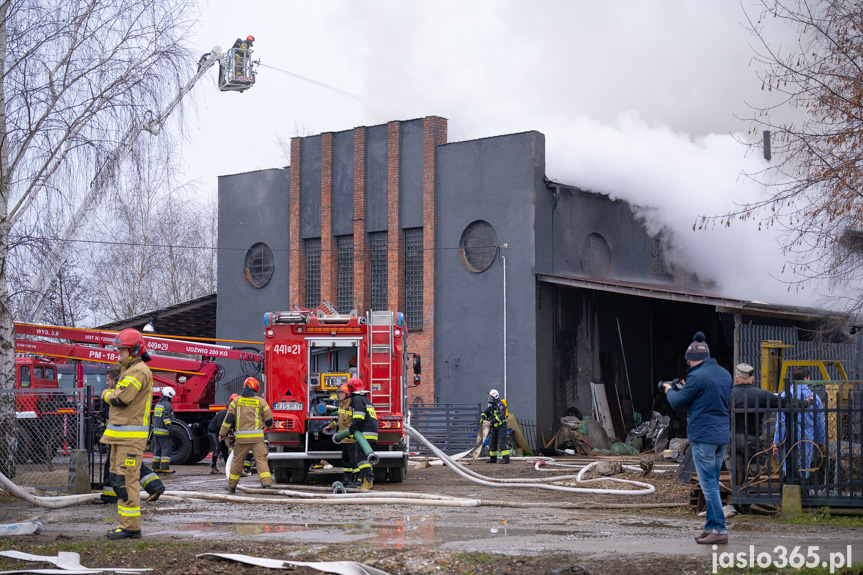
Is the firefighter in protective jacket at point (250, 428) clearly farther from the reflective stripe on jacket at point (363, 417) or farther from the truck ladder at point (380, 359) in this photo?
the truck ladder at point (380, 359)

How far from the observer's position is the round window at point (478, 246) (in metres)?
26.4

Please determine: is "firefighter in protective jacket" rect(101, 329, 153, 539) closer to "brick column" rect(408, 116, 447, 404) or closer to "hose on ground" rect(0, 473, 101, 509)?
"hose on ground" rect(0, 473, 101, 509)

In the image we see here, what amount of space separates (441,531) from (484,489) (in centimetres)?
542

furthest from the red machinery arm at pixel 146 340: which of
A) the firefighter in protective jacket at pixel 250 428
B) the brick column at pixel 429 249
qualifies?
the firefighter in protective jacket at pixel 250 428

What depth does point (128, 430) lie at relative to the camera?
9070 mm

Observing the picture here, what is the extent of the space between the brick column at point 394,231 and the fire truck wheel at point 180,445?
26.4 ft

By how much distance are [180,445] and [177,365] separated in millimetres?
1964

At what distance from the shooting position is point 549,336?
25844mm

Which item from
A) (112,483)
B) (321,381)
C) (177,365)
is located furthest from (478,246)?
(112,483)

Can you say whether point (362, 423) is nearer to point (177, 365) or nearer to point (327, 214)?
point (177, 365)

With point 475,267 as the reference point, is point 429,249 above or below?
above

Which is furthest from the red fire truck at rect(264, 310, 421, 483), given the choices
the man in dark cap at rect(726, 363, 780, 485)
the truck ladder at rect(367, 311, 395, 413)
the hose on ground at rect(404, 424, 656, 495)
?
the man in dark cap at rect(726, 363, 780, 485)

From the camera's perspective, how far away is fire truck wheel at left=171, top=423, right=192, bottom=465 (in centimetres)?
2147

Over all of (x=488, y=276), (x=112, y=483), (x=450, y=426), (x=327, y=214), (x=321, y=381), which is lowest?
(x=450, y=426)
